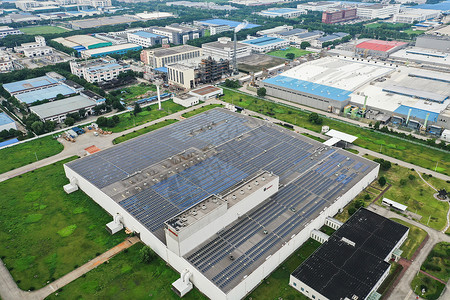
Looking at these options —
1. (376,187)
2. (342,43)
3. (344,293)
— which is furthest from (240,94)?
(342,43)

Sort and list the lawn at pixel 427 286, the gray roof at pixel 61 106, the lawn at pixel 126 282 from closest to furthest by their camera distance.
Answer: the lawn at pixel 427 286 → the lawn at pixel 126 282 → the gray roof at pixel 61 106

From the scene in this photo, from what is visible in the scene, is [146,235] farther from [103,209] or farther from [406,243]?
[406,243]

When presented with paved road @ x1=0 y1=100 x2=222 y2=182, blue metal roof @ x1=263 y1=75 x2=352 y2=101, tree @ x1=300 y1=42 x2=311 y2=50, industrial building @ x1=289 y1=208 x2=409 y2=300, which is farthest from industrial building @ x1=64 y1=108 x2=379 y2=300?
tree @ x1=300 y1=42 x2=311 y2=50

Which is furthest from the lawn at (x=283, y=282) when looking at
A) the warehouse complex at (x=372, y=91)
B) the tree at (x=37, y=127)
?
the tree at (x=37, y=127)

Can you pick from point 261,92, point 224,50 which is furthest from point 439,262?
point 224,50

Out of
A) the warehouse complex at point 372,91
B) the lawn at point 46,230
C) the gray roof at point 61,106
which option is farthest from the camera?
the gray roof at point 61,106

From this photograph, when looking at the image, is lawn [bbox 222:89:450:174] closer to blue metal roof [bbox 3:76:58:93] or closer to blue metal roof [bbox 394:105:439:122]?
blue metal roof [bbox 394:105:439:122]

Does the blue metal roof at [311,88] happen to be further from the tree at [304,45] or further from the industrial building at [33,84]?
the industrial building at [33,84]
